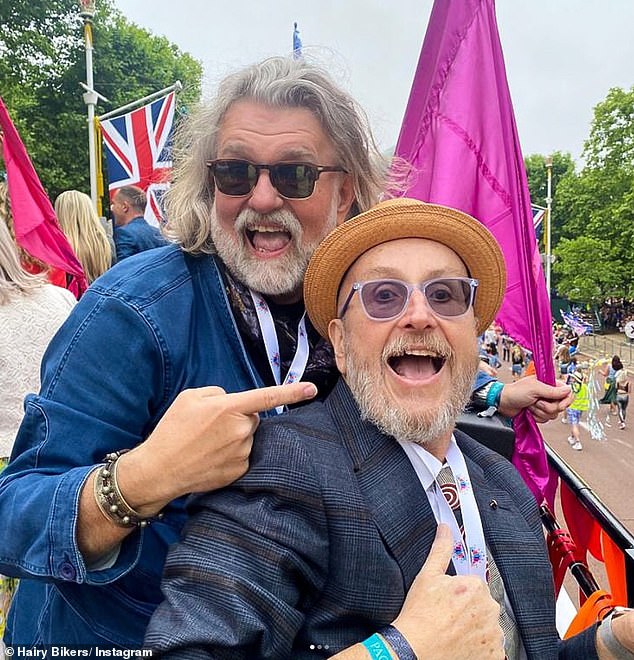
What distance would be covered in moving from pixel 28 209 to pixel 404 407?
298cm

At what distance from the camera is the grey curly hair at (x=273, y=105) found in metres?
1.92

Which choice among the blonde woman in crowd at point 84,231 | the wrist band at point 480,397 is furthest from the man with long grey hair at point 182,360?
the blonde woman in crowd at point 84,231

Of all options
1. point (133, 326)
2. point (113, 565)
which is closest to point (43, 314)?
point (133, 326)

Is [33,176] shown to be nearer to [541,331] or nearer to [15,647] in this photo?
[15,647]

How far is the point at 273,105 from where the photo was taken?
1.89 metres

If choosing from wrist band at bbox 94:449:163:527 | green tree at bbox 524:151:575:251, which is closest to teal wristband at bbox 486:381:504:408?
wrist band at bbox 94:449:163:527

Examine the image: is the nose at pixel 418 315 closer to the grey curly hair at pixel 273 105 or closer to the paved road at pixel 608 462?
the grey curly hair at pixel 273 105

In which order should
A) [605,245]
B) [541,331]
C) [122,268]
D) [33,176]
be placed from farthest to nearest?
1. [605,245]
2. [33,176]
3. [541,331]
4. [122,268]

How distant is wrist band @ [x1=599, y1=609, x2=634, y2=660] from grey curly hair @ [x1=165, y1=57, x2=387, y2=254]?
1.50 metres

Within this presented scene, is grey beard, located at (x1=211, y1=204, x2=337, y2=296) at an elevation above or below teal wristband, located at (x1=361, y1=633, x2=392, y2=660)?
above

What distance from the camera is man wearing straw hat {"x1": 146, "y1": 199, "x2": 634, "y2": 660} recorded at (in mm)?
1309

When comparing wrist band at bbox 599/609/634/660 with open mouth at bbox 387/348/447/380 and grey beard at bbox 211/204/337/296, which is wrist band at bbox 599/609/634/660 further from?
grey beard at bbox 211/204/337/296

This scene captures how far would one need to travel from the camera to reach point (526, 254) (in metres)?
2.74

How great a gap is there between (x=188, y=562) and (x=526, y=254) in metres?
2.04
